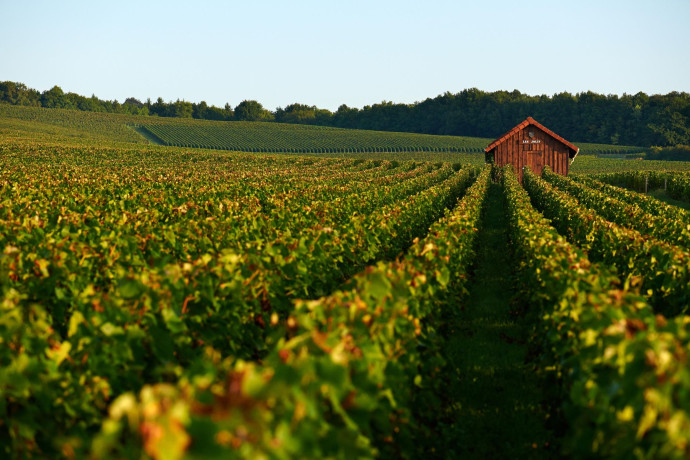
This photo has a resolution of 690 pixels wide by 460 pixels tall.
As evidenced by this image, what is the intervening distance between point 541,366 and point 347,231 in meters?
4.11

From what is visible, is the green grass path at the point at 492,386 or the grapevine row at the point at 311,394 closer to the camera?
the grapevine row at the point at 311,394

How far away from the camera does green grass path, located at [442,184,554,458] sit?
6352mm

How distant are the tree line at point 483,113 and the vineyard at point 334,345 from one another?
119460 millimetres

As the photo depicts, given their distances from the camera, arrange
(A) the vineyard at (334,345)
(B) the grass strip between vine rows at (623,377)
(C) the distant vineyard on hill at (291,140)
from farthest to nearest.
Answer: (C) the distant vineyard on hill at (291,140)
(B) the grass strip between vine rows at (623,377)
(A) the vineyard at (334,345)

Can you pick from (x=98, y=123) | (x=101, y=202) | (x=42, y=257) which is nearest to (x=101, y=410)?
(x=42, y=257)

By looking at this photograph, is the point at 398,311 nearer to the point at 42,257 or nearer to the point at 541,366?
the point at 541,366

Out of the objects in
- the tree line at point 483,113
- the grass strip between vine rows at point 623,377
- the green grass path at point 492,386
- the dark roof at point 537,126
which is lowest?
the green grass path at point 492,386

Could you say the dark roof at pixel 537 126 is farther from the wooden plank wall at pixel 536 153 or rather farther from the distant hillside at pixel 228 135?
the distant hillside at pixel 228 135

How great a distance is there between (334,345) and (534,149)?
1689 inches

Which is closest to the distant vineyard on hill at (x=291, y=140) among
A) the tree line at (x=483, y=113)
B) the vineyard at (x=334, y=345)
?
the tree line at (x=483, y=113)

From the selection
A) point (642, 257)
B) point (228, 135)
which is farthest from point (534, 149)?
point (228, 135)

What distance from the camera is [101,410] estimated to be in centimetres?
456

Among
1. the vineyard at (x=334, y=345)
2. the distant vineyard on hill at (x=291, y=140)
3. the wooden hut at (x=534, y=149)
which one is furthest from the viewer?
the distant vineyard on hill at (x=291, y=140)

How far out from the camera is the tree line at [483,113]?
119562mm
